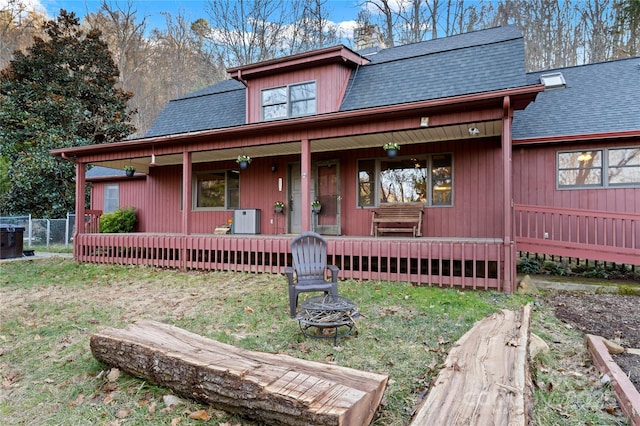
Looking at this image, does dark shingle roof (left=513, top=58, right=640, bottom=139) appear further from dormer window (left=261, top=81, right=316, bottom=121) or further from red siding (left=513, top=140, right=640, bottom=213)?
dormer window (left=261, top=81, right=316, bottom=121)

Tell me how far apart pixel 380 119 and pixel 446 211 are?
268 centimetres

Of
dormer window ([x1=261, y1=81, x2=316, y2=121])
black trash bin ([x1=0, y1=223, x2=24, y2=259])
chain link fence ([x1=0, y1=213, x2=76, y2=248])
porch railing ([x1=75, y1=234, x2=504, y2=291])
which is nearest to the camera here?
porch railing ([x1=75, y1=234, x2=504, y2=291])

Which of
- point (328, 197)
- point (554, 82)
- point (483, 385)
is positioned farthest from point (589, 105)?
point (483, 385)

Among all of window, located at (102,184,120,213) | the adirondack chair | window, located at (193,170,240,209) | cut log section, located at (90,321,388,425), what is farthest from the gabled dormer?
cut log section, located at (90,321,388,425)

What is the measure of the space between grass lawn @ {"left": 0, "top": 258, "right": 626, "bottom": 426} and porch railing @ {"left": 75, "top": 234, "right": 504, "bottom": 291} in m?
0.32

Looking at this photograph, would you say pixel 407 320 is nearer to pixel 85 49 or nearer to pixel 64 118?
pixel 64 118

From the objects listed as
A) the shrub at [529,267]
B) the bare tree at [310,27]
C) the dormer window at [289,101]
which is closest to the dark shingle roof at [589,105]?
the shrub at [529,267]

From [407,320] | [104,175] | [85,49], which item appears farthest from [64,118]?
[407,320]

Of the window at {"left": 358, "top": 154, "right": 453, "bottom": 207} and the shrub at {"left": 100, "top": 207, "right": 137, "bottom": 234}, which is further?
the shrub at {"left": 100, "top": 207, "right": 137, "bottom": 234}

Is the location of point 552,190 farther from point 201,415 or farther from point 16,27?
A: point 16,27

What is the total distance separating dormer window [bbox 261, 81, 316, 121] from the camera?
8.29 metres

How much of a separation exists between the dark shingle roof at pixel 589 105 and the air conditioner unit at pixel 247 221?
5993 millimetres

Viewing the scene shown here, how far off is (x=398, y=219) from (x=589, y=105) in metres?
4.49

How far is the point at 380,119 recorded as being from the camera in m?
5.98
